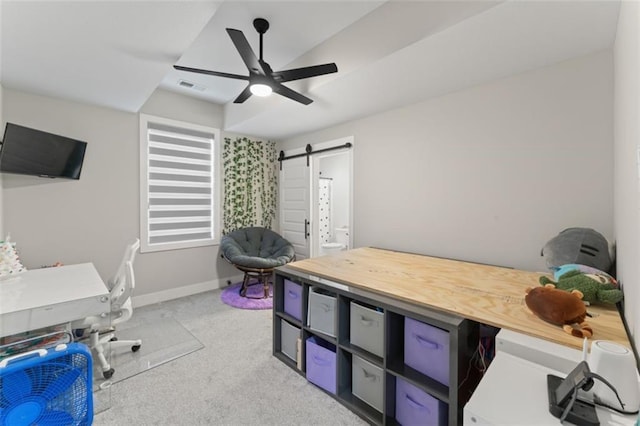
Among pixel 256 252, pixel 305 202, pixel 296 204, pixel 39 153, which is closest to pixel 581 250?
pixel 305 202

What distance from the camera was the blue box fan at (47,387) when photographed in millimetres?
994

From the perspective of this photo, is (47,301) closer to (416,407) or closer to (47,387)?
(47,387)

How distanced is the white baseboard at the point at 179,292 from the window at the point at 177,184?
1.96 ft

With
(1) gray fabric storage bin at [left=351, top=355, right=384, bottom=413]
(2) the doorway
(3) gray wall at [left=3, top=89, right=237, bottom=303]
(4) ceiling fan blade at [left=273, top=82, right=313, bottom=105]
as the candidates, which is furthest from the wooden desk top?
(3) gray wall at [left=3, top=89, right=237, bottom=303]

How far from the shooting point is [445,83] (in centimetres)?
240

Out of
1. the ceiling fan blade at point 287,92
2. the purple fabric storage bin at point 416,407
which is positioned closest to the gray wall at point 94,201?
the ceiling fan blade at point 287,92

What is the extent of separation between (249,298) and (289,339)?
162 cm

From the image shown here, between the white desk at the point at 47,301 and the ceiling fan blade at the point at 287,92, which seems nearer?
the white desk at the point at 47,301

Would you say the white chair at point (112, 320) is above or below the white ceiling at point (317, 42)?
below

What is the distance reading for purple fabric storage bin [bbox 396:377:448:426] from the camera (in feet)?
4.48

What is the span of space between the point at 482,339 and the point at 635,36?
1.62 metres

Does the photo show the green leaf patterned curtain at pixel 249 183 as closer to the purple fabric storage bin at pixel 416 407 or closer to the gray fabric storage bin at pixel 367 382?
the gray fabric storage bin at pixel 367 382

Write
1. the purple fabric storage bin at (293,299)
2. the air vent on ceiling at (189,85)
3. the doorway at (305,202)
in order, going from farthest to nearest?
the doorway at (305,202) → the air vent on ceiling at (189,85) → the purple fabric storage bin at (293,299)

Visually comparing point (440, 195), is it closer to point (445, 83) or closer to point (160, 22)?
point (445, 83)
